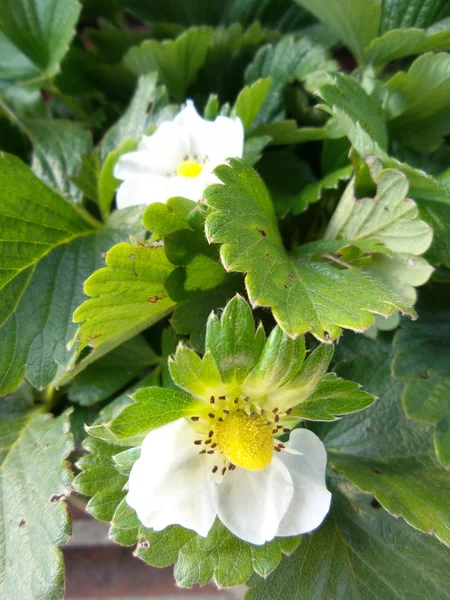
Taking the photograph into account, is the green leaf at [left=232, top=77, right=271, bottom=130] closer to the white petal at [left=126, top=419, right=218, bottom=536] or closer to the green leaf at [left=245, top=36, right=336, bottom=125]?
the green leaf at [left=245, top=36, right=336, bottom=125]

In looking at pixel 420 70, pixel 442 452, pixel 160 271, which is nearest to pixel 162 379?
pixel 160 271

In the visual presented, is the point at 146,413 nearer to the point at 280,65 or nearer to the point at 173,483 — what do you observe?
the point at 173,483

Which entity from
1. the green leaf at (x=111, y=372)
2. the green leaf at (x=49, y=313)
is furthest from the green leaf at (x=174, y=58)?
the green leaf at (x=111, y=372)

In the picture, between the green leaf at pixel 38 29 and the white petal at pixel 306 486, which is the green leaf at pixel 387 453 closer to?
the white petal at pixel 306 486

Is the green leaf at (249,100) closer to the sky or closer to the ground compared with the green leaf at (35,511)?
closer to the sky

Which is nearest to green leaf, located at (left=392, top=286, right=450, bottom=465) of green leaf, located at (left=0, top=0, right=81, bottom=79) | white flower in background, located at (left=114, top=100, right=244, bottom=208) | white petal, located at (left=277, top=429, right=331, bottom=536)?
white petal, located at (left=277, top=429, right=331, bottom=536)

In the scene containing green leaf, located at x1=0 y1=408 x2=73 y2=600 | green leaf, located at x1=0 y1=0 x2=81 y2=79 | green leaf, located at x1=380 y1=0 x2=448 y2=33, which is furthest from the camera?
green leaf, located at x1=0 y1=0 x2=81 y2=79

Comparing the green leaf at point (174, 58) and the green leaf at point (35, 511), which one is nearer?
the green leaf at point (35, 511)

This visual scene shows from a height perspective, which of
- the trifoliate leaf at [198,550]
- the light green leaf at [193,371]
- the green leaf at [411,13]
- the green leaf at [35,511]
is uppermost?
the green leaf at [411,13]
